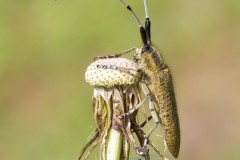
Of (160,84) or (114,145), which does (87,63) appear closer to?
(160,84)

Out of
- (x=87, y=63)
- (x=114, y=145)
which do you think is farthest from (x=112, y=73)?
(x=87, y=63)

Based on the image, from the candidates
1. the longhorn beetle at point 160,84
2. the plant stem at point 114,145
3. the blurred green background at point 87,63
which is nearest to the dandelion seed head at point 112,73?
the longhorn beetle at point 160,84

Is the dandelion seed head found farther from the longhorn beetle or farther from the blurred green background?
the blurred green background

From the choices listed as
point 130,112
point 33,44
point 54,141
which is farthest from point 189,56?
point 130,112

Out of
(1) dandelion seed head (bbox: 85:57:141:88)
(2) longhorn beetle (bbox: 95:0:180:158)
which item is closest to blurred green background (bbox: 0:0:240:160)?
(2) longhorn beetle (bbox: 95:0:180:158)

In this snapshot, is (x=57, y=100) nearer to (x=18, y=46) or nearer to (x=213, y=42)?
(x=18, y=46)

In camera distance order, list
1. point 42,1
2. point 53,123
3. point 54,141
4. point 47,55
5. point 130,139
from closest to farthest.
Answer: point 130,139 < point 54,141 < point 53,123 < point 47,55 < point 42,1

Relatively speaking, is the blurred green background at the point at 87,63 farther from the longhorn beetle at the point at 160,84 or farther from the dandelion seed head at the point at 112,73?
the dandelion seed head at the point at 112,73
